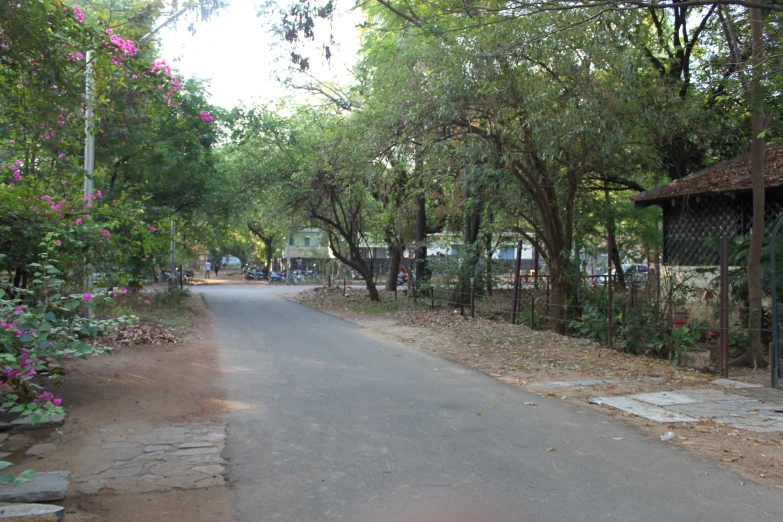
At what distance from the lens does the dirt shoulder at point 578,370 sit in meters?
5.78

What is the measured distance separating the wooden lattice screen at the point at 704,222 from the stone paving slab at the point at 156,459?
36.0 feet

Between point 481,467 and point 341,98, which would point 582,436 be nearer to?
point 481,467

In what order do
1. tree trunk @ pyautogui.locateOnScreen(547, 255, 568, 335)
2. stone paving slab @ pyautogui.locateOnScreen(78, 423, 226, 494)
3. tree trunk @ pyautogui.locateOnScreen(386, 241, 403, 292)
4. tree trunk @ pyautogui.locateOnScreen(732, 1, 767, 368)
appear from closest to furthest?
stone paving slab @ pyautogui.locateOnScreen(78, 423, 226, 494)
tree trunk @ pyautogui.locateOnScreen(732, 1, 767, 368)
tree trunk @ pyautogui.locateOnScreen(547, 255, 568, 335)
tree trunk @ pyautogui.locateOnScreen(386, 241, 403, 292)

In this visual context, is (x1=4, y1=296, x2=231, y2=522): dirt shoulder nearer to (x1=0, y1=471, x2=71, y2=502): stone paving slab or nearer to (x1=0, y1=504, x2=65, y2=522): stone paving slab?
(x1=0, y1=471, x2=71, y2=502): stone paving slab

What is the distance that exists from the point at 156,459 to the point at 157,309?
14.6 metres

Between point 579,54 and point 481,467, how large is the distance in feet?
28.1

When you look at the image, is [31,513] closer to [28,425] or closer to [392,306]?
[28,425]

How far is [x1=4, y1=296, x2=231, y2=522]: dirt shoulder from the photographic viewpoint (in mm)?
4294

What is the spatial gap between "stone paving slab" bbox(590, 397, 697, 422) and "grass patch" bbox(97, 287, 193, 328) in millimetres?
10068

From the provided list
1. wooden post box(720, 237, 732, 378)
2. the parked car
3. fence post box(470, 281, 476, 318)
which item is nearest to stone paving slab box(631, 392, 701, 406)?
wooden post box(720, 237, 732, 378)

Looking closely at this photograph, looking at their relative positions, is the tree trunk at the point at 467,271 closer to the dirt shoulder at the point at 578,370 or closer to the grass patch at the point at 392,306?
the dirt shoulder at the point at 578,370

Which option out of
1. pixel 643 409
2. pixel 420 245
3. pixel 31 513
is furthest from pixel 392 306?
pixel 31 513

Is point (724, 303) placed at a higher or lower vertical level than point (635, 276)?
lower

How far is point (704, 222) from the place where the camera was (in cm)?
1421
